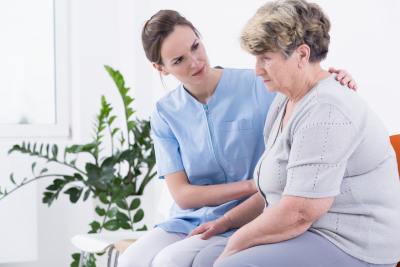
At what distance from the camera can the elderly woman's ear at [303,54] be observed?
37.3 inches

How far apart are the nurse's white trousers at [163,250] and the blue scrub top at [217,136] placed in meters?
0.05

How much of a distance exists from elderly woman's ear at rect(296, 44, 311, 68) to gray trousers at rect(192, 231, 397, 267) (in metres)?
0.40

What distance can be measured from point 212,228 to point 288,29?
650mm

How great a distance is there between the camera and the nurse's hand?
4.05ft

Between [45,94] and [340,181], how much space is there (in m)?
3.09

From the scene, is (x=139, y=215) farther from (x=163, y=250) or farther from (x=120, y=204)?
(x=163, y=250)

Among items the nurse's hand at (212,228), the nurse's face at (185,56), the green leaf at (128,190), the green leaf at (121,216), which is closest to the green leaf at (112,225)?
the green leaf at (121,216)

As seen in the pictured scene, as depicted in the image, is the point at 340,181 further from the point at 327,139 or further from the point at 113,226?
the point at 113,226

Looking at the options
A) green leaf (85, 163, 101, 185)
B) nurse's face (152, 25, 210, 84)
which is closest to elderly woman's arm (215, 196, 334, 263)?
nurse's face (152, 25, 210, 84)

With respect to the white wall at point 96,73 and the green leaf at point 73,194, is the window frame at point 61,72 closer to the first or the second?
the white wall at point 96,73

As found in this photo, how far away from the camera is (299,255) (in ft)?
2.83

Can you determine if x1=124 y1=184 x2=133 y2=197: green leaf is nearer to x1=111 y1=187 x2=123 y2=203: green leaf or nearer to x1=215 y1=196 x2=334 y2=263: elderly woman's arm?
x1=111 y1=187 x2=123 y2=203: green leaf

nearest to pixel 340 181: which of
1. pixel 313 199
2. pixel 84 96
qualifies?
pixel 313 199

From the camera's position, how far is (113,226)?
2414 mm
